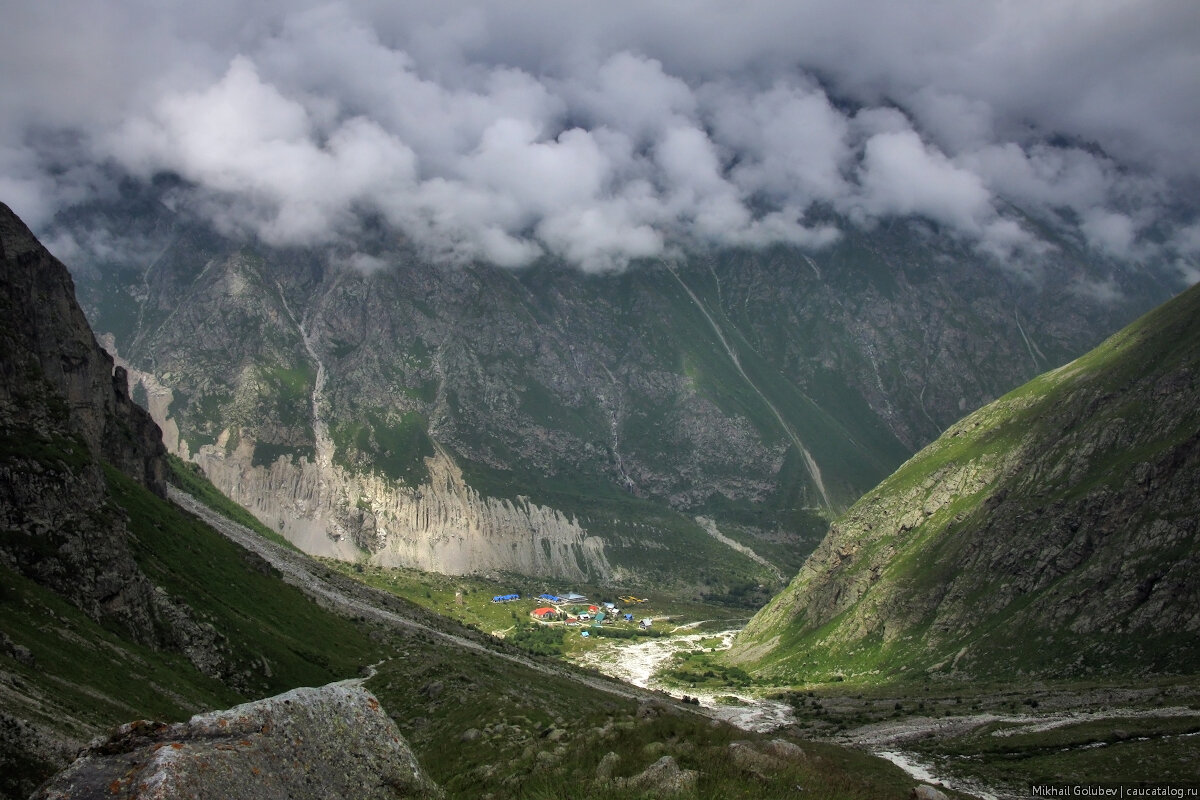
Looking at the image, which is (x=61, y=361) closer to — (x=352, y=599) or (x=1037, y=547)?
(x=352, y=599)

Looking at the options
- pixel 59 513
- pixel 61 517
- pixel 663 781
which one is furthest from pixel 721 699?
pixel 663 781

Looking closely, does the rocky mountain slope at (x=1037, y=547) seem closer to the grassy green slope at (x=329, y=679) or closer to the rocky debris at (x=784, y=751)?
the grassy green slope at (x=329, y=679)

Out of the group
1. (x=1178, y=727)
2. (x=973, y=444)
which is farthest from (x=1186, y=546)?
(x=973, y=444)

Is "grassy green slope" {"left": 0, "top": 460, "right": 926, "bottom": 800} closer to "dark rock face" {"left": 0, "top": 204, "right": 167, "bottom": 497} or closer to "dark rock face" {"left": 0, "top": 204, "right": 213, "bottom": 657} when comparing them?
"dark rock face" {"left": 0, "top": 204, "right": 213, "bottom": 657}

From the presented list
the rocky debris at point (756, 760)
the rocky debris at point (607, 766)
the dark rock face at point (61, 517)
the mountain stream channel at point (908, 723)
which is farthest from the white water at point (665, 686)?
the rocky debris at point (607, 766)

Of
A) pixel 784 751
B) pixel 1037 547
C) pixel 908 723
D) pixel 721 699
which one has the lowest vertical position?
pixel 721 699

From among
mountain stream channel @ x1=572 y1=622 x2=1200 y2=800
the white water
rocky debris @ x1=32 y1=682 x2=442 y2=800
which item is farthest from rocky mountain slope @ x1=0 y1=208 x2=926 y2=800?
the white water
